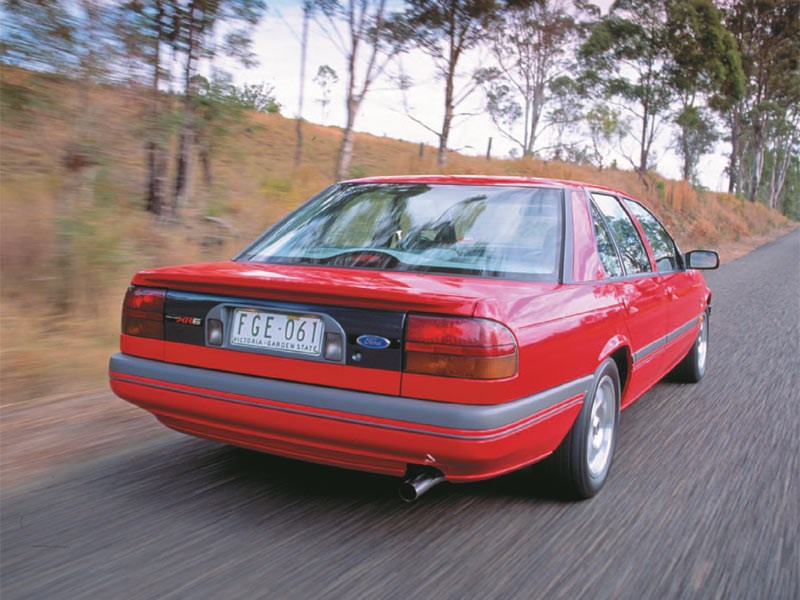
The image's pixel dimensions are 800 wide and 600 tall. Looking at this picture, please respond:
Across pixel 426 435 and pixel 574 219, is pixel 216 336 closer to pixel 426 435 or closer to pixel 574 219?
pixel 426 435

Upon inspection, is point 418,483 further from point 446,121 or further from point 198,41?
point 446,121

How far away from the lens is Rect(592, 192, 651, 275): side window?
3.95 metres

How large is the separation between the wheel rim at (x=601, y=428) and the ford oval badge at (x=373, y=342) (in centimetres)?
113

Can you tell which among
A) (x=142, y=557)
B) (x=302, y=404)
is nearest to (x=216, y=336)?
(x=302, y=404)

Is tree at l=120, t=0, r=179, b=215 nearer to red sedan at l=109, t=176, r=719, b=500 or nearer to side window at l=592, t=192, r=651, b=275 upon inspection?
red sedan at l=109, t=176, r=719, b=500

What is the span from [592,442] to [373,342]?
4.24 feet

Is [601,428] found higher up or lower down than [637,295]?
lower down

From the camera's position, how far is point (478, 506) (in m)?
3.12

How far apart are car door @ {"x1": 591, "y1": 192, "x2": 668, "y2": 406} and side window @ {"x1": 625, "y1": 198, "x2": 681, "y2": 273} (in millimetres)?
221

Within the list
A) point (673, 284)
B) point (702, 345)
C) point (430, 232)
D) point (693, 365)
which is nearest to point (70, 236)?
point (430, 232)

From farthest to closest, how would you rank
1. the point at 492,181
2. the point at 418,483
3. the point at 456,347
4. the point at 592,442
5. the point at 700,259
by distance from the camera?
1. the point at 700,259
2. the point at 492,181
3. the point at 592,442
4. the point at 418,483
5. the point at 456,347

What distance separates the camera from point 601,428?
3461mm

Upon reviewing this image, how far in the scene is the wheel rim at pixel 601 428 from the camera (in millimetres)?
3314

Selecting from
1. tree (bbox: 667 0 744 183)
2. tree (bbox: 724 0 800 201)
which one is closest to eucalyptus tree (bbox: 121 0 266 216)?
tree (bbox: 667 0 744 183)
